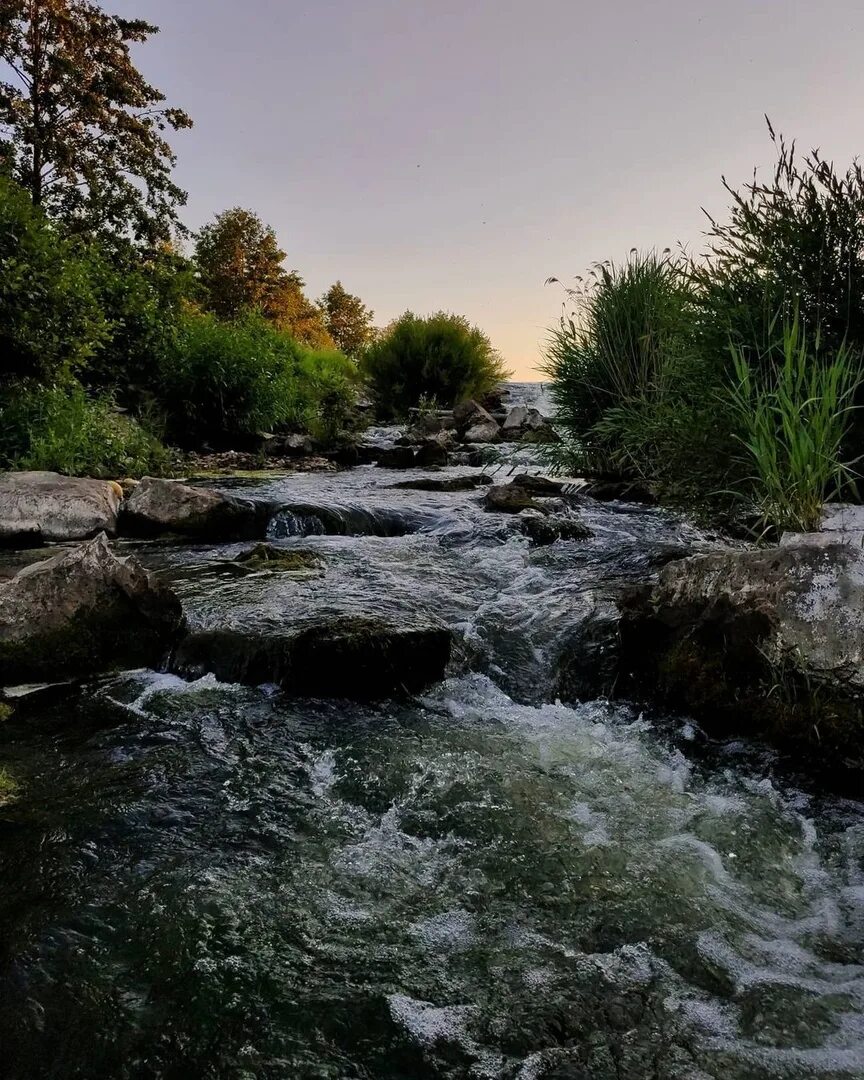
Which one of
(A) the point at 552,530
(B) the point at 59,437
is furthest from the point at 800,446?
(B) the point at 59,437

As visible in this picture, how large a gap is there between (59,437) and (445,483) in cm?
493

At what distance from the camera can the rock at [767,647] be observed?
2939mm

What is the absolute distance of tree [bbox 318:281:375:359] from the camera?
4919cm

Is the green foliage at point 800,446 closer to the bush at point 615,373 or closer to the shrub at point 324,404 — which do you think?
the bush at point 615,373

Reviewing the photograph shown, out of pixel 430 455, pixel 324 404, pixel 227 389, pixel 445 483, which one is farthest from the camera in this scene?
pixel 324 404

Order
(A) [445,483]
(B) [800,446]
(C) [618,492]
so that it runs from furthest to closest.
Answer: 1. (A) [445,483]
2. (C) [618,492]
3. (B) [800,446]

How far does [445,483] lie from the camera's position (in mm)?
10094

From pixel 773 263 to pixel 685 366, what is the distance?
Answer: 1047mm

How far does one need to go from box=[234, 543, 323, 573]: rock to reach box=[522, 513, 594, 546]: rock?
6.88 ft

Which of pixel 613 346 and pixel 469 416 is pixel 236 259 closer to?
pixel 469 416

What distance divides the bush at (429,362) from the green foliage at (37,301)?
11.8 m

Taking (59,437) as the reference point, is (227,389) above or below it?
above

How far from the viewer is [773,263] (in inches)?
169

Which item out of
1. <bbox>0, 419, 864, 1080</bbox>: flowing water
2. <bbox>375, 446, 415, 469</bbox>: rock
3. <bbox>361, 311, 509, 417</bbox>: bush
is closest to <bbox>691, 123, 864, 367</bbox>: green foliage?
<bbox>0, 419, 864, 1080</bbox>: flowing water
